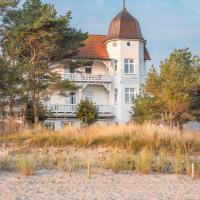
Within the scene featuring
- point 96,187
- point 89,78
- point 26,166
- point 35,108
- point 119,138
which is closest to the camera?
point 96,187

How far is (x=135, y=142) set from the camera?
23.4m

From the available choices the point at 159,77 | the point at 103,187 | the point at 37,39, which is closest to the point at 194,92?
the point at 159,77

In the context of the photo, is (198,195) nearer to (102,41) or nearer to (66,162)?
(66,162)

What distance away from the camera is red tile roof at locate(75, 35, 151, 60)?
50625mm

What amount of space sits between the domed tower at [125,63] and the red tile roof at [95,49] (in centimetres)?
93

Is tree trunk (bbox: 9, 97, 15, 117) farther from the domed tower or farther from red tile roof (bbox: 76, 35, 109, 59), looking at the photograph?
the domed tower

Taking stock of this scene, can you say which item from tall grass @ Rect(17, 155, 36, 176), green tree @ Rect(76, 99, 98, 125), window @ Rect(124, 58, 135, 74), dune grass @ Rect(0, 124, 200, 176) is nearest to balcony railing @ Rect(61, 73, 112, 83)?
window @ Rect(124, 58, 135, 74)

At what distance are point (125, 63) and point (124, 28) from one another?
3.43 m

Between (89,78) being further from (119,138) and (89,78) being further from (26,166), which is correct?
(26,166)

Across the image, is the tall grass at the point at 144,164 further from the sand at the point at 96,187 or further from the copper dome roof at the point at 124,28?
the copper dome roof at the point at 124,28

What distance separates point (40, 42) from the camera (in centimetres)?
3600

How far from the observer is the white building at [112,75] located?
49.8 metres

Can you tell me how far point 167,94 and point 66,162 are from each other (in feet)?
54.2

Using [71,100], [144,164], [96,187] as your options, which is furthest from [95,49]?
[96,187]
